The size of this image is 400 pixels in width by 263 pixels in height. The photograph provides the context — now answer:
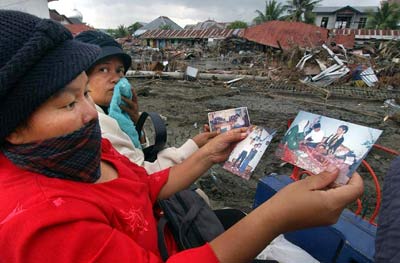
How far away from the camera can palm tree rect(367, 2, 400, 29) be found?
31516 millimetres

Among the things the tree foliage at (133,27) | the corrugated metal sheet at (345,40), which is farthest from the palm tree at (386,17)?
the tree foliage at (133,27)

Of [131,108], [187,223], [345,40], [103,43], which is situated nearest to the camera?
[187,223]

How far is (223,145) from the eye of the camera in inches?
60.2

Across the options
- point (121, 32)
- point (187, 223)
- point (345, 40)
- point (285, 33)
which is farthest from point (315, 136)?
point (121, 32)

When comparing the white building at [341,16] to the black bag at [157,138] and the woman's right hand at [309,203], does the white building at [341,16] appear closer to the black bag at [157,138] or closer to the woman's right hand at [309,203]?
the black bag at [157,138]

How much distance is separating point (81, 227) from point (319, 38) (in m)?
22.9

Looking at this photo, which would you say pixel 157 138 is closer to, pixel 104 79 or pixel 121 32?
pixel 104 79

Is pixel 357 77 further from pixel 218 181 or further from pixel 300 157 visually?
pixel 300 157

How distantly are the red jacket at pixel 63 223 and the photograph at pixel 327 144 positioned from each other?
2.11 ft

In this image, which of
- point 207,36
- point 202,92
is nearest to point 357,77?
point 202,92

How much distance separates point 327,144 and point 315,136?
0.24 feet

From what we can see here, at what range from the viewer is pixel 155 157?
1999 mm

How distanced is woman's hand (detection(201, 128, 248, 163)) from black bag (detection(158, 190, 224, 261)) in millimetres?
276

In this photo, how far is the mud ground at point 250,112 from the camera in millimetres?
3637
